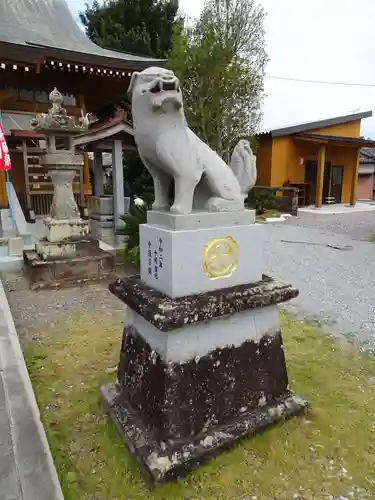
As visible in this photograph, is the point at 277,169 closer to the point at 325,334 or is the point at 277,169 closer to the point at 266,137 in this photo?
the point at 266,137

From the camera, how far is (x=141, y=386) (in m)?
2.34

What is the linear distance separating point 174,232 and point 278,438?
1513mm

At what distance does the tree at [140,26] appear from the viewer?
1454cm

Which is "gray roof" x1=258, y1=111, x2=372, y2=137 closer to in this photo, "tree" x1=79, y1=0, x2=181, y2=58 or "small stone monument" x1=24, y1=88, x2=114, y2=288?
"tree" x1=79, y1=0, x2=181, y2=58

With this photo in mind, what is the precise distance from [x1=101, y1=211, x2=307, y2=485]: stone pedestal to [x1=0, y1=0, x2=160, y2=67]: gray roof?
30.8ft

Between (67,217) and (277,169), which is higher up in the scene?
(277,169)

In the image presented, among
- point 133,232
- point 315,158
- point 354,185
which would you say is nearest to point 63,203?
point 133,232

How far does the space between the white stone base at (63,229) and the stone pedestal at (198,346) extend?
3.93 meters

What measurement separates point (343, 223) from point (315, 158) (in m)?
5.61

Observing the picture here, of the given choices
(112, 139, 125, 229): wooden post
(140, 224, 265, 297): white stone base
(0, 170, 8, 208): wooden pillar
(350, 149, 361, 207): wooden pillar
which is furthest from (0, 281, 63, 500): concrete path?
(350, 149, 361, 207): wooden pillar

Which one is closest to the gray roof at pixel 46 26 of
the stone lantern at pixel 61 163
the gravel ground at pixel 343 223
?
the stone lantern at pixel 61 163

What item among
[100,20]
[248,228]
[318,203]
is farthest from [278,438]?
[100,20]

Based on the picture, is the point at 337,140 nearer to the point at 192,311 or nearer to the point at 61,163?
the point at 61,163

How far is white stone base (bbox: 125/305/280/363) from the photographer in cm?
211
